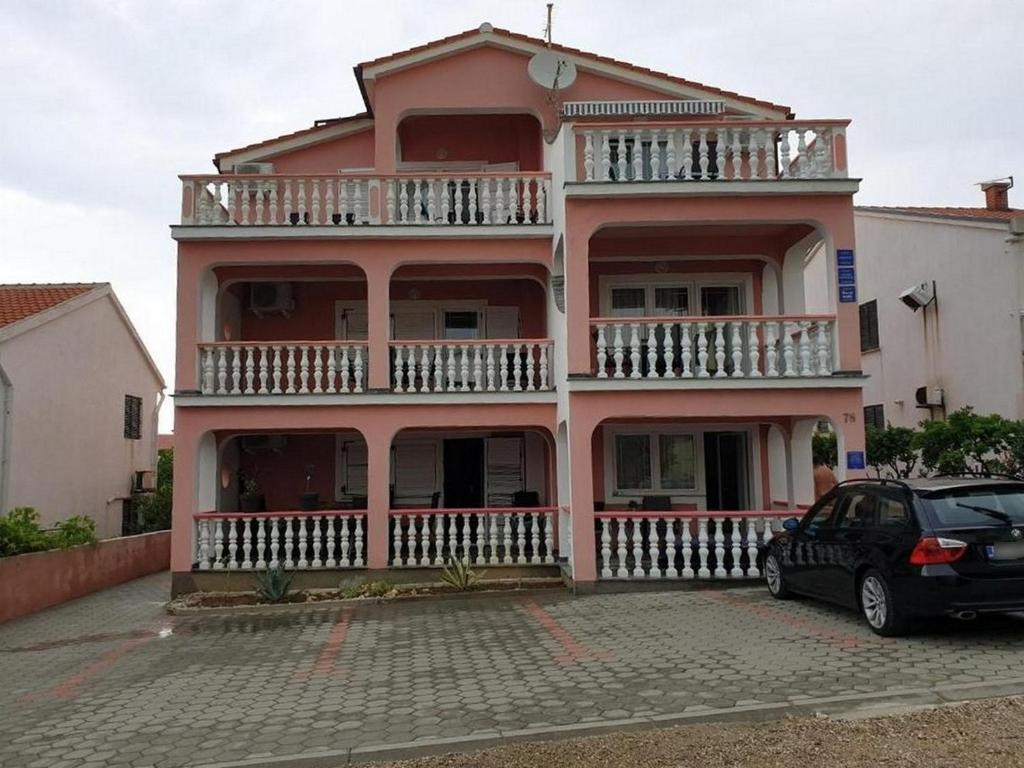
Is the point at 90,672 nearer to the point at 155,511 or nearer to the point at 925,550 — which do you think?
the point at 925,550

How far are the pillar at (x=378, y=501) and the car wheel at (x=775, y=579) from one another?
5.53m

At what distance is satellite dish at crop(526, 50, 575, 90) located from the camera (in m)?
13.2

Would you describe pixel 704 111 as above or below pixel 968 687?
above

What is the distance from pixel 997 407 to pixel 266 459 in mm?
13825

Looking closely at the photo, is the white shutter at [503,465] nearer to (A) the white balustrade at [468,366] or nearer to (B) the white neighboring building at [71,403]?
(A) the white balustrade at [468,366]

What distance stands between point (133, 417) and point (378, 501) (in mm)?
11151

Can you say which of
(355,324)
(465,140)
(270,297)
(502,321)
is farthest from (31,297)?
(502,321)

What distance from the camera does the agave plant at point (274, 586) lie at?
11.4 m

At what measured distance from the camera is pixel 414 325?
14492mm

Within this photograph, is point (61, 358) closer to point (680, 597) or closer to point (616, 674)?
point (680, 597)

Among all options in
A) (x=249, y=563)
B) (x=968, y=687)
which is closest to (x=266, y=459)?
(x=249, y=563)

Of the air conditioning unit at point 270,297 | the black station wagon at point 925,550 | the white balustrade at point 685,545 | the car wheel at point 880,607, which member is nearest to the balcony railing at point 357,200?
the air conditioning unit at point 270,297

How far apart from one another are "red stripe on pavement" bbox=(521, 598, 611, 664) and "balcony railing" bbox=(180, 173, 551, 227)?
5.93 m

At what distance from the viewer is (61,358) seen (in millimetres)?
16453
